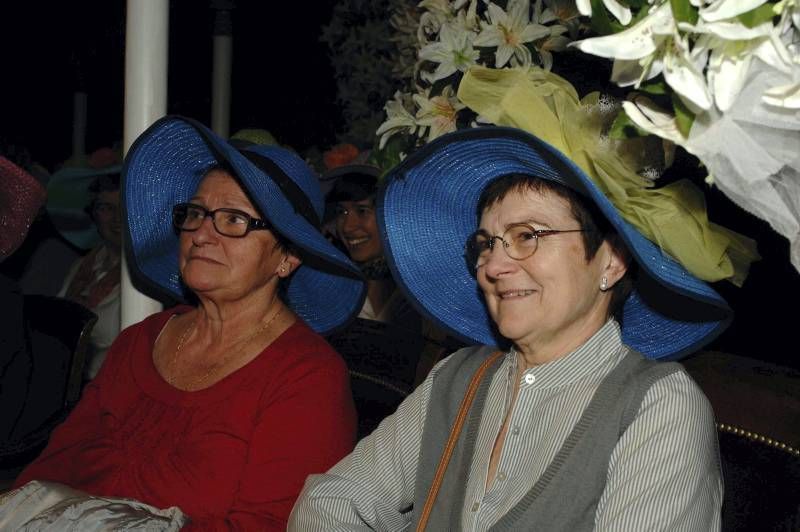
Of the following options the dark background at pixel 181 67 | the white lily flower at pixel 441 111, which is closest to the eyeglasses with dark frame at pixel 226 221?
the white lily flower at pixel 441 111

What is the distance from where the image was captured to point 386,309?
4180 mm

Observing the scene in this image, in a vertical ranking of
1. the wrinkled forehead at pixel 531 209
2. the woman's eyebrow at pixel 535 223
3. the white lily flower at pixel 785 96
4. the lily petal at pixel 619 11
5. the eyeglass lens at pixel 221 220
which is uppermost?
the lily petal at pixel 619 11

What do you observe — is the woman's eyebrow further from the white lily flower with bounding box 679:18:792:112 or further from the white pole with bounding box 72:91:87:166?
the white pole with bounding box 72:91:87:166

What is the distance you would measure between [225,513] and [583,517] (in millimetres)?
927

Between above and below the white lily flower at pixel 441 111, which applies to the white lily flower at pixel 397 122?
below

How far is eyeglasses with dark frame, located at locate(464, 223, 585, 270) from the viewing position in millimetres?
2002

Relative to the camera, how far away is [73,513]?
2174 millimetres

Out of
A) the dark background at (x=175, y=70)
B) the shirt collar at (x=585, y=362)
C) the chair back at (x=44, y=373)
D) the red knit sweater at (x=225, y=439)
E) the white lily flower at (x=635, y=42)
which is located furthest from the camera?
the dark background at (x=175, y=70)

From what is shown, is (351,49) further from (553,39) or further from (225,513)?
(225,513)

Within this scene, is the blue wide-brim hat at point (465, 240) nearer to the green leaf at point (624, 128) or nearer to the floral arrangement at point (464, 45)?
the floral arrangement at point (464, 45)

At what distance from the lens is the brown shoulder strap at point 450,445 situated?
208cm

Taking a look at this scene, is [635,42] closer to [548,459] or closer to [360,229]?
[548,459]

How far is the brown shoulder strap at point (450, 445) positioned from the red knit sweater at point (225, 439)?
14.2 inches

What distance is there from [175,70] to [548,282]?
895cm
